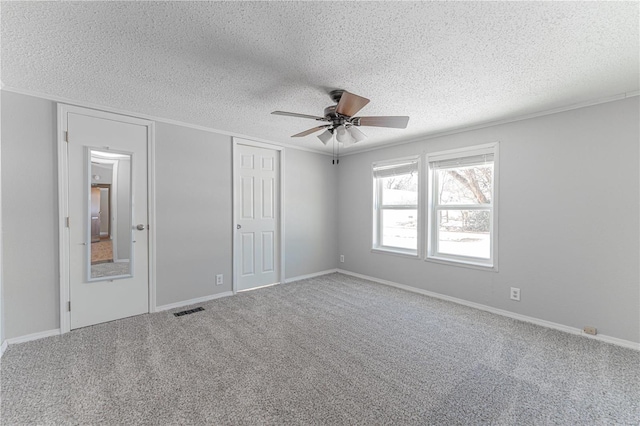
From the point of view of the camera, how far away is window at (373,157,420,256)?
14.2 feet

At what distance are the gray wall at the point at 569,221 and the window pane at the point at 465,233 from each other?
0.23 metres

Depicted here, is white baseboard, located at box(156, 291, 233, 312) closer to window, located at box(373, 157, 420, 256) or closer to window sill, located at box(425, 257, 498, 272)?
window, located at box(373, 157, 420, 256)

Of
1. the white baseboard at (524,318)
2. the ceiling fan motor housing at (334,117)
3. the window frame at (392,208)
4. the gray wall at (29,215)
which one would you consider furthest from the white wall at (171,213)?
the ceiling fan motor housing at (334,117)

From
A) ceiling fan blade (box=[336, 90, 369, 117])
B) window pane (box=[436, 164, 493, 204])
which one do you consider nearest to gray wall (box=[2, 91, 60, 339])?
ceiling fan blade (box=[336, 90, 369, 117])

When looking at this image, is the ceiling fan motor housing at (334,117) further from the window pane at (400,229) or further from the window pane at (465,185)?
the window pane at (400,229)

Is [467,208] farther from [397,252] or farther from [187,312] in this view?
[187,312]

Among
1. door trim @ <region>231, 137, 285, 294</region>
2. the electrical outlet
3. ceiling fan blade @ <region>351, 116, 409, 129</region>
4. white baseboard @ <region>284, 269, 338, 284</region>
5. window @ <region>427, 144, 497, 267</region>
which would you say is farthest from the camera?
white baseboard @ <region>284, 269, 338, 284</region>

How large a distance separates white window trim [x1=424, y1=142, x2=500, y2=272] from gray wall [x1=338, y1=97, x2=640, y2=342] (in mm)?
64

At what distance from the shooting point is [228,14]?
5.03 ft

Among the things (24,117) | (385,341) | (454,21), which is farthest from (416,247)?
(24,117)

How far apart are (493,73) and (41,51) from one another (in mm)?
3307

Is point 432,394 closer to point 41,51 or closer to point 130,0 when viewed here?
point 130,0

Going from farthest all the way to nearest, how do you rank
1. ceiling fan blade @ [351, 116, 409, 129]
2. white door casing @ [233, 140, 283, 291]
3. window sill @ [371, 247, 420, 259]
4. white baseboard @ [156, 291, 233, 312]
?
window sill @ [371, 247, 420, 259]
white door casing @ [233, 140, 283, 291]
white baseboard @ [156, 291, 233, 312]
ceiling fan blade @ [351, 116, 409, 129]

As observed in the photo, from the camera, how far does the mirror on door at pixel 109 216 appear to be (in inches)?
114
